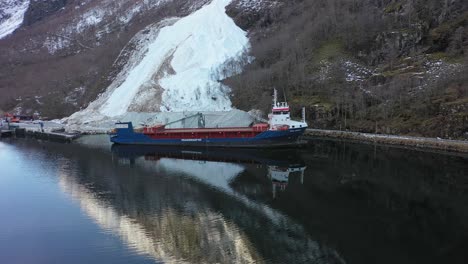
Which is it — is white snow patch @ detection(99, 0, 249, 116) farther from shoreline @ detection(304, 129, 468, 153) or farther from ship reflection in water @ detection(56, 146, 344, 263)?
ship reflection in water @ detection(56, 146, 344, 263)

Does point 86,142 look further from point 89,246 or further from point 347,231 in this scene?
point 347,231

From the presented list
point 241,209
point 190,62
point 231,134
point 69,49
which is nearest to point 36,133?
point 190,62

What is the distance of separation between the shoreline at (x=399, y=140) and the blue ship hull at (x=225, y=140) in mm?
5581

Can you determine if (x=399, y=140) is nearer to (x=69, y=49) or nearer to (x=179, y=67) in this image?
(x=179, y=67)

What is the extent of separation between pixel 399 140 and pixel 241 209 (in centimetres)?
2113

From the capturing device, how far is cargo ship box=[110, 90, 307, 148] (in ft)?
118

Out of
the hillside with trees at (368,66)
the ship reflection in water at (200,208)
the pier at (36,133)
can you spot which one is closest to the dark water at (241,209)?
the ship reflection in water at (200,208)

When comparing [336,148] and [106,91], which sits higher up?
[106,91]

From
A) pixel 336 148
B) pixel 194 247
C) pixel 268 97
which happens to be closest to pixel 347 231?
pixel 194 247

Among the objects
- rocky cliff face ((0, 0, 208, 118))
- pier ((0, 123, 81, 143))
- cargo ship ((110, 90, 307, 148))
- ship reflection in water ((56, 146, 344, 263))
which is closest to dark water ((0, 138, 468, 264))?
ship reflection in water ((56, 146, 344, 263))

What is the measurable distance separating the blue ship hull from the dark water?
3.60m

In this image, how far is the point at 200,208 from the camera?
1959cm

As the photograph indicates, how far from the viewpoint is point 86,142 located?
142ft

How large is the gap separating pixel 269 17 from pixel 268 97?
27342 mm
